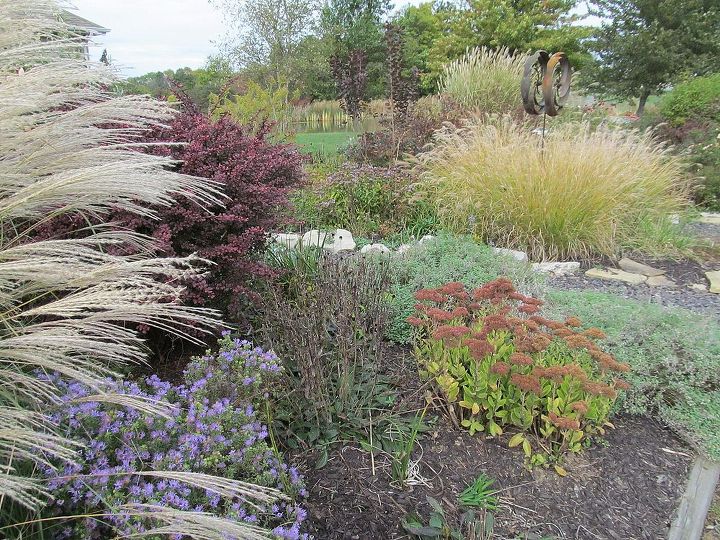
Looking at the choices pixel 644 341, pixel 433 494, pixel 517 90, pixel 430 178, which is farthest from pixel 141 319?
pixel 517 90

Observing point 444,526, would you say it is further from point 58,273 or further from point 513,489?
point 58,273

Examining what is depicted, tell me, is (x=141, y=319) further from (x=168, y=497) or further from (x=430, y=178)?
(x=430, y=178)

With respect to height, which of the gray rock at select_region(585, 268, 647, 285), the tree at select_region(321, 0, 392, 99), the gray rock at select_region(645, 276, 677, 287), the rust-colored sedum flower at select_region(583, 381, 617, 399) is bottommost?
the gray rock at select_region(645, 276, 677, 287)

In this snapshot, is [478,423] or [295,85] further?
[295,85]

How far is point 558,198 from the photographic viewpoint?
490 cm

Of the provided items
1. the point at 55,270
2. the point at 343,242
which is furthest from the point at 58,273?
the point at 343,242

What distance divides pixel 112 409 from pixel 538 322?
1.82 metres

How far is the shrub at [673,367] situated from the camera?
2482mm

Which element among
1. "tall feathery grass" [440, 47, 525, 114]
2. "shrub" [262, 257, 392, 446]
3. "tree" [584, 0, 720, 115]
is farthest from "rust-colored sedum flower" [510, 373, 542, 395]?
"tree" [584, 0, 720, 115]

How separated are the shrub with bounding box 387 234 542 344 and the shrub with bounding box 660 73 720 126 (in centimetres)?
808

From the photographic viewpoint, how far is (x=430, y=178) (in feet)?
19.7

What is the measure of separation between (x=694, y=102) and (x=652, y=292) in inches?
293

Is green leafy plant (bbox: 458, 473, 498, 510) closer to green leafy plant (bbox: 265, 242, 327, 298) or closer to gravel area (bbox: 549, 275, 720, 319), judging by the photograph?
green leafy plant (bbox: 265, 242, 327, 298)

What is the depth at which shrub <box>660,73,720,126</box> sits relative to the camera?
9453 mm
